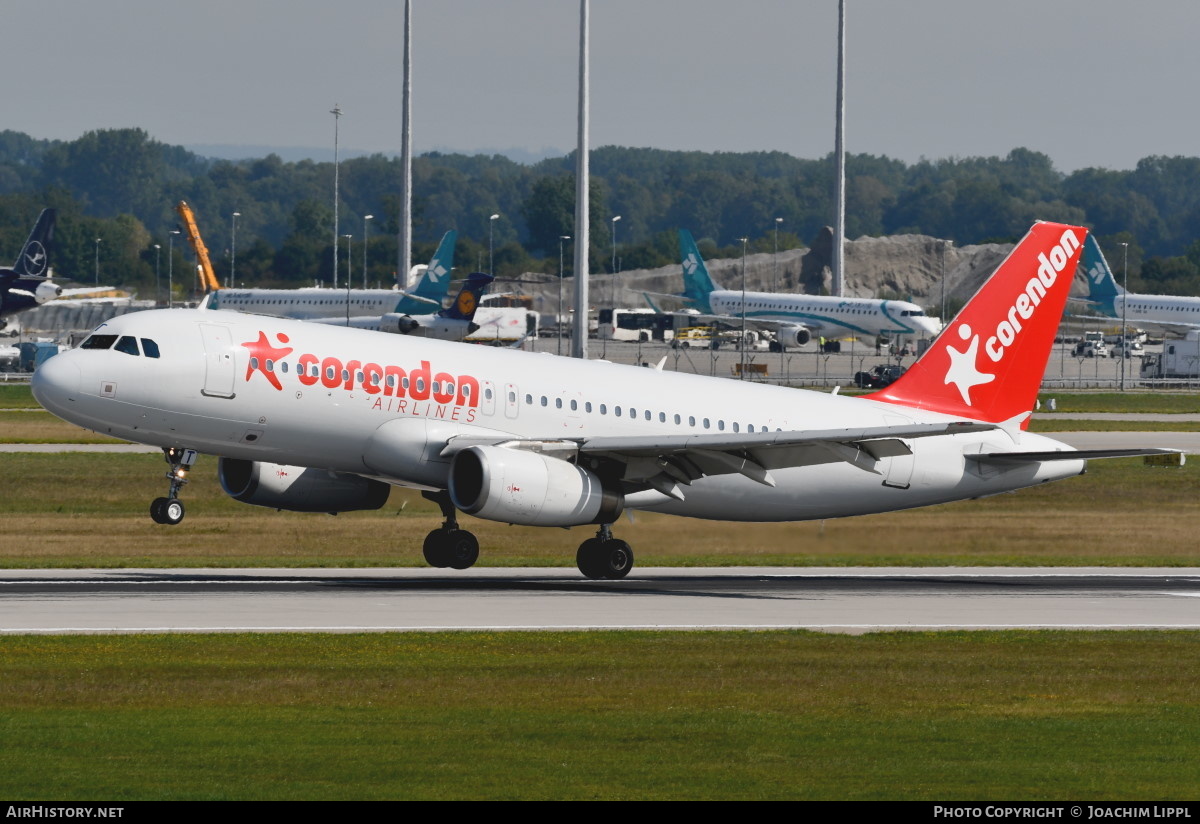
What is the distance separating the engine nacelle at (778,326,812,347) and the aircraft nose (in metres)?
132

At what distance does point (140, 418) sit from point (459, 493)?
6.15 metres

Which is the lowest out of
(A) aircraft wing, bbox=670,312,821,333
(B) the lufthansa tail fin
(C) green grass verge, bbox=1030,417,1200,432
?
(C) green grass verge, bbox=1030,417,1200,432

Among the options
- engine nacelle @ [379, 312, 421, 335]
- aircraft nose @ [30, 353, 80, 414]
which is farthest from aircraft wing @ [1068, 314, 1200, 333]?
aircraft nose @ [30, 353, 80, 414]

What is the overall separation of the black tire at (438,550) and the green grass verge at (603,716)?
993 centimetres

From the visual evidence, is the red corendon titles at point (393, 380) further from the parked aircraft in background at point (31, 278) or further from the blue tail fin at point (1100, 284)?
the blue tail fin at point (1100, 284)

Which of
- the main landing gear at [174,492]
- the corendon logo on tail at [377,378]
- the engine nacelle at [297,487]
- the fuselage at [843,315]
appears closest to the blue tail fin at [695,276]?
the fuselage at [843,315]

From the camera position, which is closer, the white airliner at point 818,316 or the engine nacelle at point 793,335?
the white airliner at point 818,316

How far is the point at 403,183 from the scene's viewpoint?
388 feet

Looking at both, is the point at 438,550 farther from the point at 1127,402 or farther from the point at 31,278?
the point at 31,278

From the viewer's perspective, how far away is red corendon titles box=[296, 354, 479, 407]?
37.2m

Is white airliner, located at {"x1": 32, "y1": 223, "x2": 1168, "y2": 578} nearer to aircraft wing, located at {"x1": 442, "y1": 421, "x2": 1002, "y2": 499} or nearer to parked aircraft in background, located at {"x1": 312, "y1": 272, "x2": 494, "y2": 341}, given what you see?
aircraft wing, located at {"x1": 442, "y1": 421, "x2": 1002, "y2": 499}

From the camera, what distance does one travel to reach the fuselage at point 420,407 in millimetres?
36156

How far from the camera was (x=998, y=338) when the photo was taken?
4450 cm
